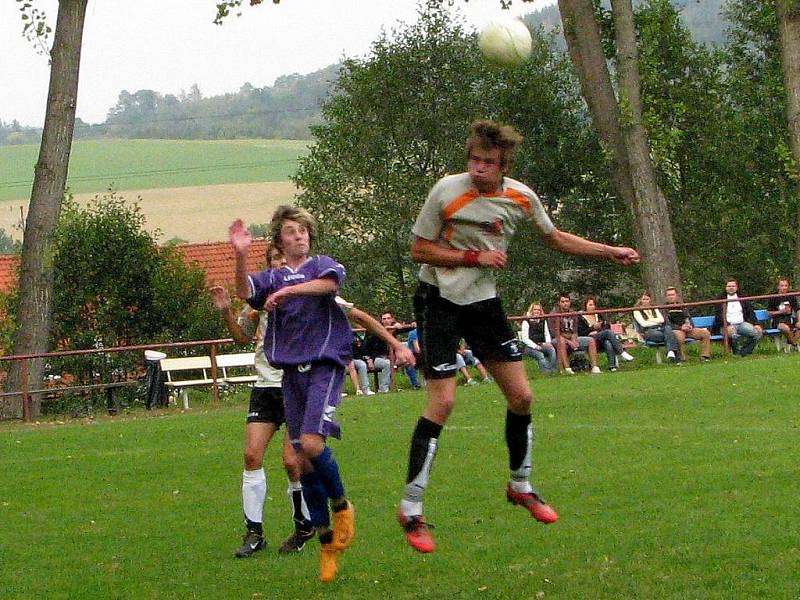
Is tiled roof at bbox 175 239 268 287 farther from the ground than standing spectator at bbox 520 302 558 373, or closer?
farther from the ground

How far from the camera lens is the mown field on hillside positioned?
239 ft

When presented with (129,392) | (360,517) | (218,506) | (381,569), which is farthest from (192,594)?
(129,392)

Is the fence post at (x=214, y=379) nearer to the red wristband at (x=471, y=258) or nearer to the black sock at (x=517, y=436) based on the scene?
the black sock at (x=517, y=436)

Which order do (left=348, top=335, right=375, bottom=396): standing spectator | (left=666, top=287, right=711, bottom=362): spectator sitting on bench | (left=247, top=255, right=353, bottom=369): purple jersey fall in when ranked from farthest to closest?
1. (left=666, top=287, right=711, bottom=362): spectator sitting on bench
2. (left=348, top=335, right=375, bottom=396): standing spectator
3. (left=247, top=255, right=353, bottom=369): purple jersey

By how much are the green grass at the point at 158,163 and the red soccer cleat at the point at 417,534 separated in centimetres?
7330

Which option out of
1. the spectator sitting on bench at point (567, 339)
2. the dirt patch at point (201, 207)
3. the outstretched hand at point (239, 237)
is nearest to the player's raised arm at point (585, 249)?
the outstretched hand at point (239, 237)

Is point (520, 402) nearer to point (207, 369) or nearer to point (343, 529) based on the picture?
point (343, 529)

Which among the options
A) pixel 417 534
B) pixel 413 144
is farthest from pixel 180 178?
pixel 417 534

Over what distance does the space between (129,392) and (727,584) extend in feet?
67.9

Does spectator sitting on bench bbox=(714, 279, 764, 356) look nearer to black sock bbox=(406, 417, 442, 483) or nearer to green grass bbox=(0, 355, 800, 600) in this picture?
green grass bbox=(0, 355, 800, 600)

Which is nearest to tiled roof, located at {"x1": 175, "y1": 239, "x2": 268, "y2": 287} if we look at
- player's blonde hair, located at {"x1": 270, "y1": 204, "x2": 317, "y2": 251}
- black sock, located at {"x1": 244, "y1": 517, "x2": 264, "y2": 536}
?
black sock, located at {"x1": 244, "y1": 517, "x2": 264, "y2": 536}

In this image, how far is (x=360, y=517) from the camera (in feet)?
32.0

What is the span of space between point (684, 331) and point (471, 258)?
59.5ft

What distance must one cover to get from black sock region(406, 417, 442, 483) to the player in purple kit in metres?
0.55
